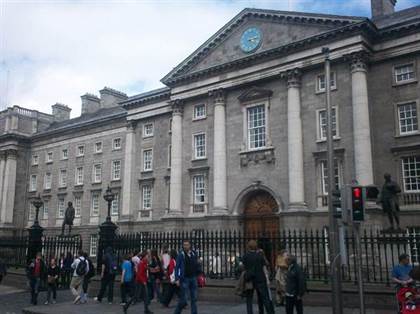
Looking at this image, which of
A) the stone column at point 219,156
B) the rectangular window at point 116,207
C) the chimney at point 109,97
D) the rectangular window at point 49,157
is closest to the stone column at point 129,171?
the rectangular window at point 116,207

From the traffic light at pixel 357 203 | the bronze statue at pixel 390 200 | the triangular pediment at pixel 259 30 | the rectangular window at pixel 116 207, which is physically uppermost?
the triangular pediment at pixel 259 30

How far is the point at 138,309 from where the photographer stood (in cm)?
1622

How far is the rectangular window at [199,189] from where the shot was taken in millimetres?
35844

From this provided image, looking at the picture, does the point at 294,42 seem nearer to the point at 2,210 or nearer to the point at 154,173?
the point at 154,173

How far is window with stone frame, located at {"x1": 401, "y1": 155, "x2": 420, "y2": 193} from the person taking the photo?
88.4 ft

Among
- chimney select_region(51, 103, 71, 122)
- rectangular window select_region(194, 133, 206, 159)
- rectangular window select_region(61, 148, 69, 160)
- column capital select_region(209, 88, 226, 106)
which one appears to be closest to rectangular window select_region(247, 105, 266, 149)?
column capital select_region(209, 88, 226, 106)

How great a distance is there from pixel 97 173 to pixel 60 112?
69.3ft

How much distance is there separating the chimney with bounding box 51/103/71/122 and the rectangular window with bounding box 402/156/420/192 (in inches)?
1997

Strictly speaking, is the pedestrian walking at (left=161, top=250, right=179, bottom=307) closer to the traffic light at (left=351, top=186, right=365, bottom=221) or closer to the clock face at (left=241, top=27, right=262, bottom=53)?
the traffic light at (left=351, top=186, right=365, bottom=221)

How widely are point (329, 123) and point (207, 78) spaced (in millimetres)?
22793

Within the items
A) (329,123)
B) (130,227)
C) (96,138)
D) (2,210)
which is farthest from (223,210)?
(2,210)

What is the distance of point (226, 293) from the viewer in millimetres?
17375

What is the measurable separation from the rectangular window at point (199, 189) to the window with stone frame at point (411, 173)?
14.7 m

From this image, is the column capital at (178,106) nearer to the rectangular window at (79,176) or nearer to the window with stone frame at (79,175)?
the window with stone frame at (79,175)
